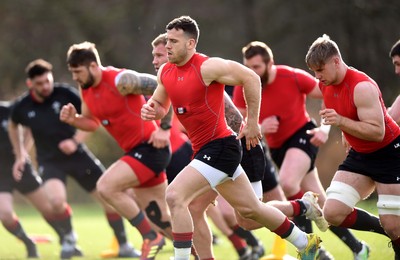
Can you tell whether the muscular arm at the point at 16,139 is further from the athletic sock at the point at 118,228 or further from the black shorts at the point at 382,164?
the black shorts at the point at 382,164

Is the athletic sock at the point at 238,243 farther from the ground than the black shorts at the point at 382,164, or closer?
closer

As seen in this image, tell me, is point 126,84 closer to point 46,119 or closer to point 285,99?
point 285,99

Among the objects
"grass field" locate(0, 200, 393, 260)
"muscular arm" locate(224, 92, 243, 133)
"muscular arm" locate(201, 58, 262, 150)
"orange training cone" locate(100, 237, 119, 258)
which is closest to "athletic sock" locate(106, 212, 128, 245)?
"orange training cone" locate(100, 237, 119, 258)

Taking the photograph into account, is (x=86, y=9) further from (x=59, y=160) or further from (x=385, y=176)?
(x=385, y=176)

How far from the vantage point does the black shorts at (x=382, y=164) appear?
7422 millimetres

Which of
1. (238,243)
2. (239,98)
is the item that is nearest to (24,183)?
(238,243)

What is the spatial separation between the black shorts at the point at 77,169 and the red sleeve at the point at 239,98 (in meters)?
2.36

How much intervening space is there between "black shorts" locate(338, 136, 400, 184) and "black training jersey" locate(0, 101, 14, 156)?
5737mm

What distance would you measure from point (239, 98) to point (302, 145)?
31.8 inches

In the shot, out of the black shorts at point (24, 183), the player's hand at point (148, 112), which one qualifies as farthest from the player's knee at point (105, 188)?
the black shorts at point (24, 183)

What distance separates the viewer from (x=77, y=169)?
11195mm

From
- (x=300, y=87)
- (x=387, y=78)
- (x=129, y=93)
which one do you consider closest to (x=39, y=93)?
(x=129, y=93)

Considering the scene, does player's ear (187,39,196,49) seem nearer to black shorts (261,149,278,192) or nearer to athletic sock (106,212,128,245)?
black shorts (261,149,278,192)

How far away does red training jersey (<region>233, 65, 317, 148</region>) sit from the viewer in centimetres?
960
